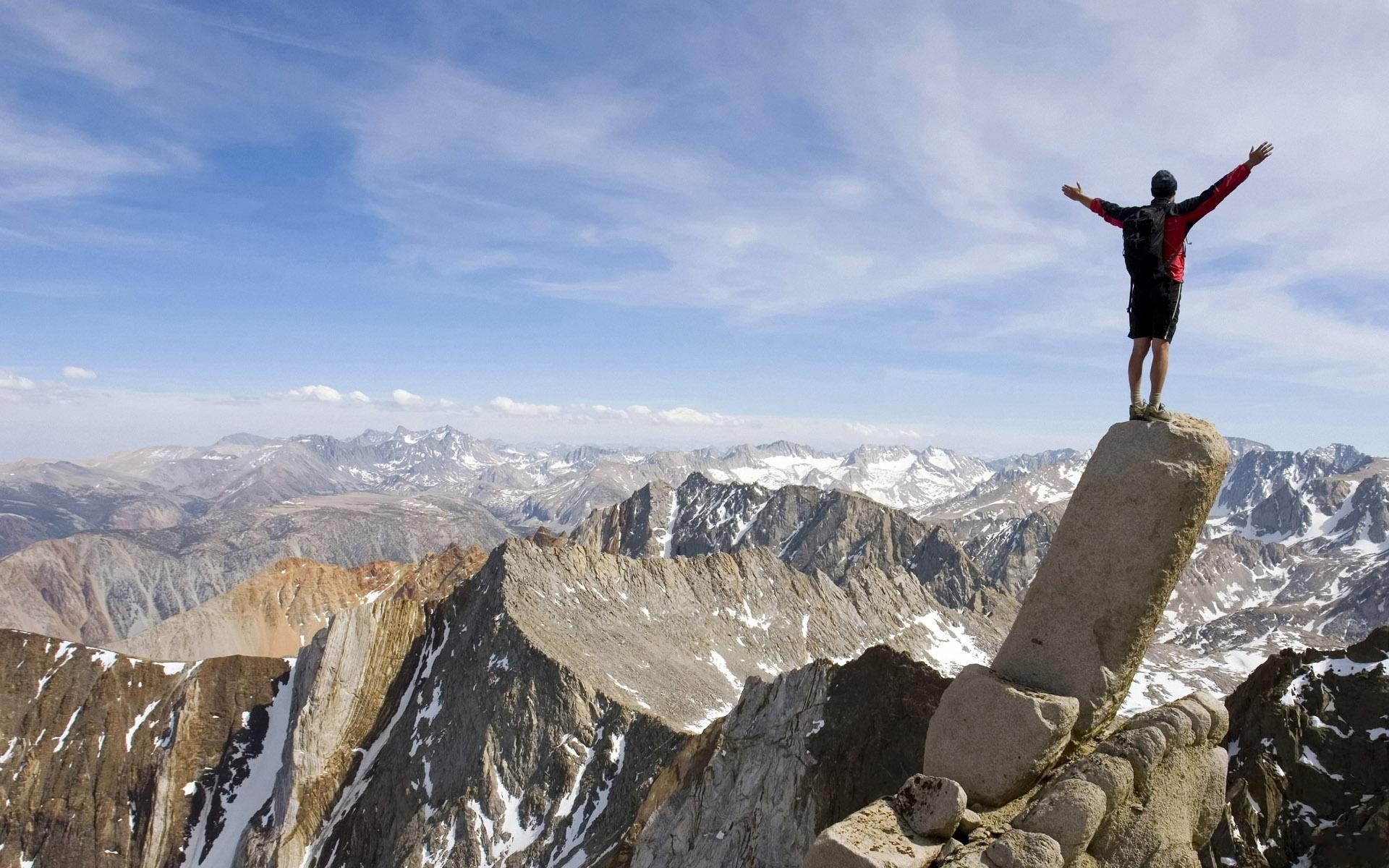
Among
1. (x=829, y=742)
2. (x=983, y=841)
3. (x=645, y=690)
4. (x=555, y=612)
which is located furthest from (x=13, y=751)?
(x=983, y=841)

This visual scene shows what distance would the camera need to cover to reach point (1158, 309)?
11578 millimetres

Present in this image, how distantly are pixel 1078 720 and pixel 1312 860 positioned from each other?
3162cm

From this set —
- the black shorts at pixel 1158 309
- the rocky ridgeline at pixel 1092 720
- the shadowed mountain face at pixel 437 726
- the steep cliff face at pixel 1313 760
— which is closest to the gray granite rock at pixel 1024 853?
the rocky ridgeline at pixel 1092 720

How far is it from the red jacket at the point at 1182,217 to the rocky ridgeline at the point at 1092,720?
7.97 ft

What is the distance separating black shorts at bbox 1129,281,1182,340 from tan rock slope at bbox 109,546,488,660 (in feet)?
474

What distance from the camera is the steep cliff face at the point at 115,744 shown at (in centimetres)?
7606

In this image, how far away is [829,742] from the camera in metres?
34.3

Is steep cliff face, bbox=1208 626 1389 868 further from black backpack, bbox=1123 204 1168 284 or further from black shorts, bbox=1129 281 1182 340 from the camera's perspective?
black backpack, bbox=1123 204 1168 284

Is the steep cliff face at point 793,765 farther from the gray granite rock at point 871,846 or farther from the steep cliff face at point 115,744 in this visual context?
the steep cliff face at point 115,744

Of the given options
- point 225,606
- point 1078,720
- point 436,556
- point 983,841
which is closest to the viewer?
point 983,841

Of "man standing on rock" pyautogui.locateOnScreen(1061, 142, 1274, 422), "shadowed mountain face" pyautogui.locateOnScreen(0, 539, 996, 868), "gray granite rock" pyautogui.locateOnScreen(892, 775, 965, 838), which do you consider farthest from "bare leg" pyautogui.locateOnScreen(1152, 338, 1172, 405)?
"shadowed mountain face" pyautogui.locateOnScreen(0, 539, 996, 868)

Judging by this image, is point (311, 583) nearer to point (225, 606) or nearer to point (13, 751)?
point (225, 606)

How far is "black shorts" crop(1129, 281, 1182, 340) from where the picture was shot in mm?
11508

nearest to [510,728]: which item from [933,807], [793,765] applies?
[793,765]
